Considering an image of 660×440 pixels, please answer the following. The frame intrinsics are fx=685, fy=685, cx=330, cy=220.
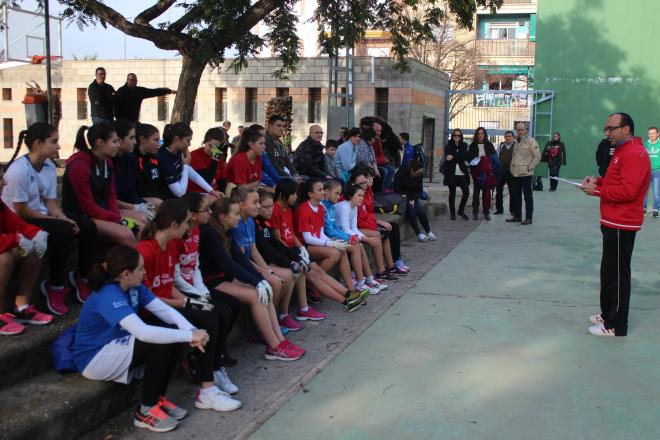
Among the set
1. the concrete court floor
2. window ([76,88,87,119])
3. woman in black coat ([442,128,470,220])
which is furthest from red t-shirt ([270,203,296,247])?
window ([76,88,87,119])

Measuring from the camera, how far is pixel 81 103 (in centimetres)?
2731

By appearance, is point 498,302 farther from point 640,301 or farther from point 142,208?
point 142,208

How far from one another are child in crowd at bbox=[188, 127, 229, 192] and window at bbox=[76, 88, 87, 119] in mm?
21631

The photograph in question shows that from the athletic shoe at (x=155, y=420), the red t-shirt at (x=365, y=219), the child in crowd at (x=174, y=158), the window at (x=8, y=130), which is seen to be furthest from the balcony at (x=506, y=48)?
the athletic shoe at (x=155, y=420)

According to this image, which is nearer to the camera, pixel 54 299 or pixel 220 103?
pixel 54 299

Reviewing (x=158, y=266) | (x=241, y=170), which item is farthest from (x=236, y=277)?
(x=241, y=170)

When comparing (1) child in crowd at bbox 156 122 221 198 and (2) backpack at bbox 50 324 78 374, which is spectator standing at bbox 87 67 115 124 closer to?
(1) child in crowd at bbox 156 122 221 198

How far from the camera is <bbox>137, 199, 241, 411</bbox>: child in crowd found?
13.9ft

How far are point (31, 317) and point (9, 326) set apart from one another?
0.76 ft

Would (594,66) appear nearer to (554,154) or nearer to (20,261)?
(554,154)

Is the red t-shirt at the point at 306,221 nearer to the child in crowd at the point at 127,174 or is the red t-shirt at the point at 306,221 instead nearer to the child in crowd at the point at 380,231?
the child in crowd at the point at 380,231

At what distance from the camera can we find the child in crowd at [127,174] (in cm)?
561

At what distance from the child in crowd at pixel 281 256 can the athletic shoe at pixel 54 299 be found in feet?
5.88

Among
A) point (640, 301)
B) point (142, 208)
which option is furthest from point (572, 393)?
point (142, 208)
